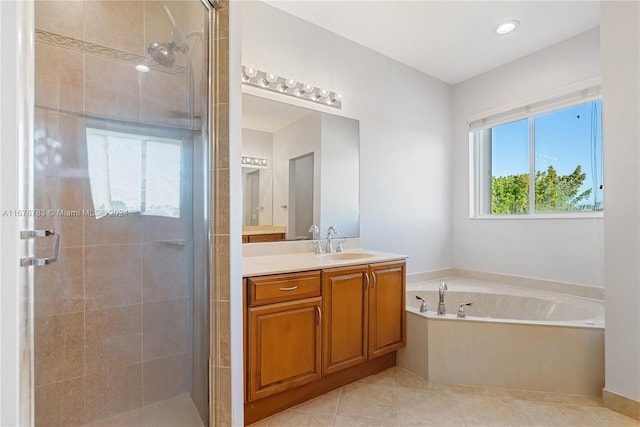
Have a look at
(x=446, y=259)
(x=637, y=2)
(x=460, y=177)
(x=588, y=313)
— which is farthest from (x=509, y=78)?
(x=588, y=313)

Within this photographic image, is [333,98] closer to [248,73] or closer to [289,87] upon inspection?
[289,87]

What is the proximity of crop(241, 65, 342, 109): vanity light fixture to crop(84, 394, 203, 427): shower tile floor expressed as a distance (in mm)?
1935

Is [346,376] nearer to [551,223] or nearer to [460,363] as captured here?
[460,363]

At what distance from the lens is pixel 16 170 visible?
83cm

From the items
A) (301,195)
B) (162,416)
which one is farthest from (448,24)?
(162,416)

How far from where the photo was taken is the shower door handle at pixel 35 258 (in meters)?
0.86

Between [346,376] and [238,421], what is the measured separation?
2.76ft

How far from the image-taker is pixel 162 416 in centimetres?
141

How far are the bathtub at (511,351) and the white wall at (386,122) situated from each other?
941 mm

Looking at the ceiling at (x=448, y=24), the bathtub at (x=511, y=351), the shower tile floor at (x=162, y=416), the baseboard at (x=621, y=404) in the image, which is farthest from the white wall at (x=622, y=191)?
the shower tile floor at (x=162, y=416)

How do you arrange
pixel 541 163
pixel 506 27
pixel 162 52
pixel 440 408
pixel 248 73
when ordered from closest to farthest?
pixel 162 52 < pixel 440 408 < pixel 248 73 < pixel 506 27 < pixel 541 163

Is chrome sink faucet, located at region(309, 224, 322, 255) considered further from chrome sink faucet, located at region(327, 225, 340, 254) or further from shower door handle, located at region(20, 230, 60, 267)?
shower door handle, located at region(20, 230, 60, 267)

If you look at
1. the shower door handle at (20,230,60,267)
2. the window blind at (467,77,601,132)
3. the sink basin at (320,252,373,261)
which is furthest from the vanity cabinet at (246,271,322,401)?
the window blind at (467,77,601,132)

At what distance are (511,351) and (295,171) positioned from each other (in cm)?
193
